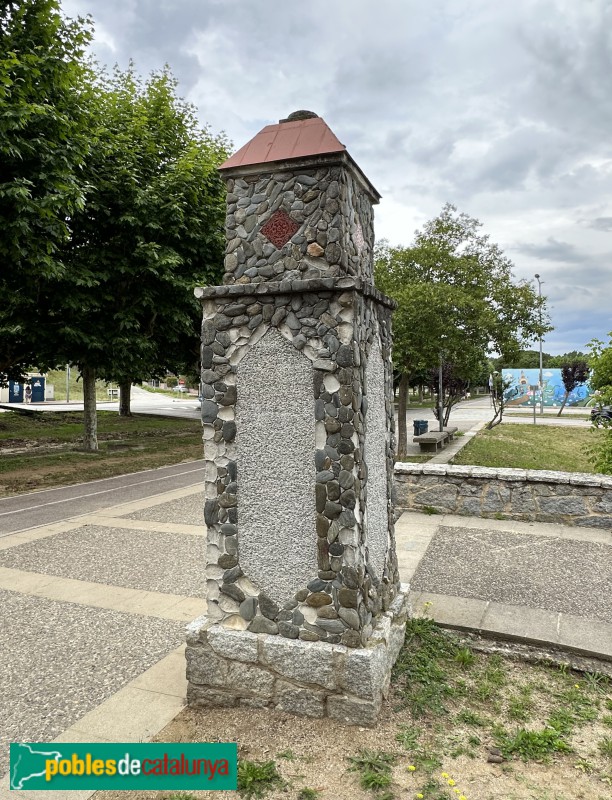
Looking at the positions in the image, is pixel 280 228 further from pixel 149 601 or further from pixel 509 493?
pixel 509 493

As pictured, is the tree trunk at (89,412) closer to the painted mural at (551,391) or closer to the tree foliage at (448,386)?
the tree foliage at (448,386)

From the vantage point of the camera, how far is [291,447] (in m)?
3.46

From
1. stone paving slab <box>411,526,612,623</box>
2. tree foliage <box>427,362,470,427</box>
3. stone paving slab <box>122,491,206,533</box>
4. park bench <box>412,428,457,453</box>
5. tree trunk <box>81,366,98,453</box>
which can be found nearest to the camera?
stone paving slab <box>411,526,612,623</box>

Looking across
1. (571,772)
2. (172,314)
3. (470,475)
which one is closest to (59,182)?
(172,314)

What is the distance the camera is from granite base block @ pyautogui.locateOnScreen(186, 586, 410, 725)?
10.7 ft

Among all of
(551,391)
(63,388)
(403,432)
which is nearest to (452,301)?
(403,432)

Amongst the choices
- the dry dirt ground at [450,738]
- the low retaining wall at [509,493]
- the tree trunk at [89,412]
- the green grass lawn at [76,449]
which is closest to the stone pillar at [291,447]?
the dry dirt ground at [450,738]

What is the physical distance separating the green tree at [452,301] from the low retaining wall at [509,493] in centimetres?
486

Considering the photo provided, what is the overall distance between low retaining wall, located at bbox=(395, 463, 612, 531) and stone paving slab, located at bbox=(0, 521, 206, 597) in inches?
137

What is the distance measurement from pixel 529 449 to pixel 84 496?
12476 millimetres

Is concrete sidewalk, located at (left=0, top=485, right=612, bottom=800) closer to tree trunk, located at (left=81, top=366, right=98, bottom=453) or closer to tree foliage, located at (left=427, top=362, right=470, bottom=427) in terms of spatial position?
tree trunk, located at (left=81, top=366, right=98, bottom=453)

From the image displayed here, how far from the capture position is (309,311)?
3.38m

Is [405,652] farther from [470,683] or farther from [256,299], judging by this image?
[256,299]

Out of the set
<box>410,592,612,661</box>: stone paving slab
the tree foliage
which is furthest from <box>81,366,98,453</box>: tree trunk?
<box>410,592,612,661</box>: stone paving slab
